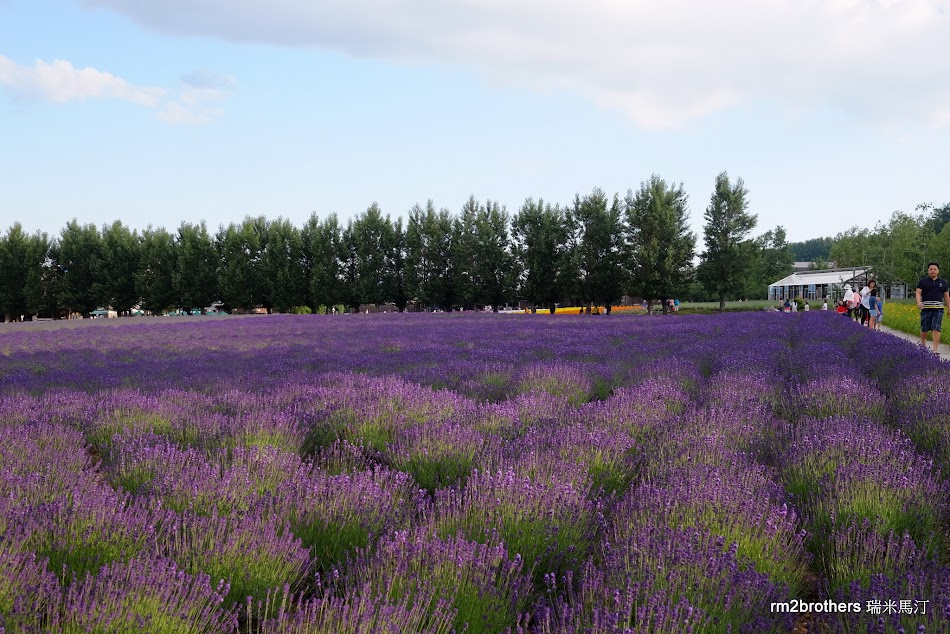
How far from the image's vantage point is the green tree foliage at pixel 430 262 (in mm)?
48312

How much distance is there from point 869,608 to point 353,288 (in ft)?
161

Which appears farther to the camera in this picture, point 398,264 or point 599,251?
point 398,264

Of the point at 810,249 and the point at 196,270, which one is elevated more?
the point at 810,249

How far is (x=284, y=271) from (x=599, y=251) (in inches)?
940

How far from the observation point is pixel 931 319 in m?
11.6

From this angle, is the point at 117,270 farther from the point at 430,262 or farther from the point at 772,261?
the point at 772,261

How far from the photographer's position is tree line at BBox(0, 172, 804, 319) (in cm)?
4281

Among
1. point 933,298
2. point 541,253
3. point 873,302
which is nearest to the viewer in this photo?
point 933,298

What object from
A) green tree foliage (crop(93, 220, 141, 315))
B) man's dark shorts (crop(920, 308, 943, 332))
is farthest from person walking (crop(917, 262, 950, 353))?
green tree foliage (crop(93, 220, 141, 315))

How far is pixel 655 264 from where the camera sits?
40.6 meters

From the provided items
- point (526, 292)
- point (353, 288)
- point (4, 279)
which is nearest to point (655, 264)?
point (526, 292)

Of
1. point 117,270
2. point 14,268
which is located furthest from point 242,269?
point 14,268

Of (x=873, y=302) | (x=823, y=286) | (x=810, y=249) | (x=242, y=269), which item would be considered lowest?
(x=873, y=302)

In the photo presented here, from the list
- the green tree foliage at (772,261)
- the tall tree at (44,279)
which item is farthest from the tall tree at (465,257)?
the green tree foliage at (772,261)
